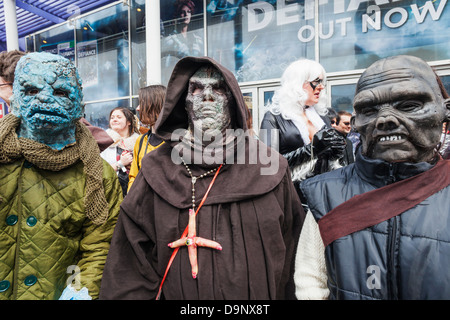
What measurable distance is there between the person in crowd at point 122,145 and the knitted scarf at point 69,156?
133cm

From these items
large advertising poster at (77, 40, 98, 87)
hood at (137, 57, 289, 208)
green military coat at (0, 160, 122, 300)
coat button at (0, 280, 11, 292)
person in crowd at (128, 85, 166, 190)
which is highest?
large advertising poster at (77, 40, 98, 87)

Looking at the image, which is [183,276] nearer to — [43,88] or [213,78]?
[213,78]

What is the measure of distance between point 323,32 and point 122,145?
16.1ft

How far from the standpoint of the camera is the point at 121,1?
8914 mm

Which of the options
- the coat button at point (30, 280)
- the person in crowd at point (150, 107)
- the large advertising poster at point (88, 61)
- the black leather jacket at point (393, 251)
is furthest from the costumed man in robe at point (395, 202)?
the large advertising poster at point (88, 61)

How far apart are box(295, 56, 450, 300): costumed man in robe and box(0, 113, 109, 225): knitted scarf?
1141 mm

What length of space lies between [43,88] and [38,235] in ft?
2.42

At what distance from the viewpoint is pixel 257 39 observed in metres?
6.83

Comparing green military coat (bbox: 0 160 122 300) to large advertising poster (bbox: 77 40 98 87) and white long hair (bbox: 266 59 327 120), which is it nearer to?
white long hair (bbox: 266 59 327 120)

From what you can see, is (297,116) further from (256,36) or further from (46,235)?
(256,36)

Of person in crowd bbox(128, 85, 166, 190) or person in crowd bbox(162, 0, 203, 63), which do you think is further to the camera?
person in crowd bbox(162, 0, 203, 63)

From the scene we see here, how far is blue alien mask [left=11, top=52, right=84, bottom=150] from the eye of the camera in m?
1.46

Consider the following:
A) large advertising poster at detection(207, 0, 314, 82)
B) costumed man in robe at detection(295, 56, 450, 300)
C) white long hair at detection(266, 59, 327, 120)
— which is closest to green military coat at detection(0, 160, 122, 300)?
costumed man in robe at detection(295, 56, 450, 300)
